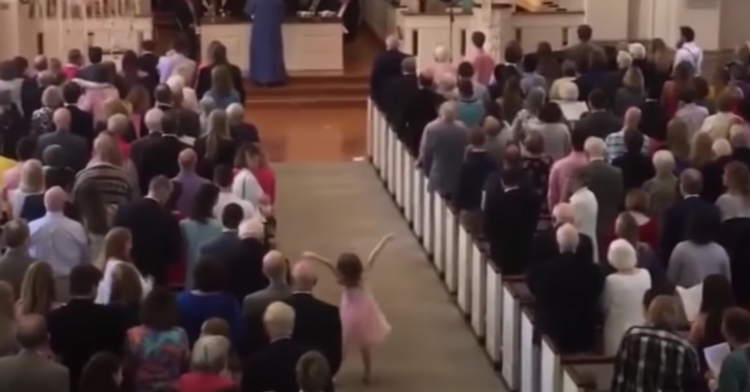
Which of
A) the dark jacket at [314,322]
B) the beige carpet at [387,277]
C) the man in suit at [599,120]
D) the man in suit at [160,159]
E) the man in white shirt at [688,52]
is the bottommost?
the beige carpet at [387,277]

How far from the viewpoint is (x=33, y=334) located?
791cm

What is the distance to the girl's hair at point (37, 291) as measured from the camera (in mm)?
8766

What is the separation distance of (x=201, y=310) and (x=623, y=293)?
8.76ft

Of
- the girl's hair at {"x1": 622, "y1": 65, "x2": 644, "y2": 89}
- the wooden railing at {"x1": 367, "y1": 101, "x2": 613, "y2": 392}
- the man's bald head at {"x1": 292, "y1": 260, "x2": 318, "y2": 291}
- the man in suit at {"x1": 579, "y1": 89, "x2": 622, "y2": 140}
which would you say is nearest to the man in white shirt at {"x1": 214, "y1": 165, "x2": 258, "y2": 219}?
the wooden railing at {"x1": 367, "y1": 101, "x2": 613, "y2": 392}

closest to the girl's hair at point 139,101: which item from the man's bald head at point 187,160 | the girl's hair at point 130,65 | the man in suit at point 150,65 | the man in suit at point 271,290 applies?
the girl's hair at point 130,65

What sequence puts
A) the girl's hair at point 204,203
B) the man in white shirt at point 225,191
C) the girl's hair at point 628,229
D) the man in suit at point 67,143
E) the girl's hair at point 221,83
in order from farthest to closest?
1. the girl's hair at point 221,83
2. the man in suit at point 67,143
3. the man in white shirt at point 225,191
4. the girl's hair at point 204,203
5. the girl's hair at point 628,229

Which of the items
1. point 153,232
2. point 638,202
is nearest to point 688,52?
point 638,202

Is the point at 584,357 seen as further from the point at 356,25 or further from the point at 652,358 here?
the point at 356,25

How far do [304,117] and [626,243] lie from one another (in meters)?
12.5

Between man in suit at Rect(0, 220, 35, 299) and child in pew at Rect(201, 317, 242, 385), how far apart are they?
1.58 metres

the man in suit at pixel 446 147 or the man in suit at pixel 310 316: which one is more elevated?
the man in suit at pixel 446 147

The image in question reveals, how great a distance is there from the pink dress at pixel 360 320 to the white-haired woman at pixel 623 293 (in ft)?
6.17

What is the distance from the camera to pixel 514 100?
14641 mm

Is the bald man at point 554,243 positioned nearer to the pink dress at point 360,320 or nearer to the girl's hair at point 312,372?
the pink dress at point 360,320
